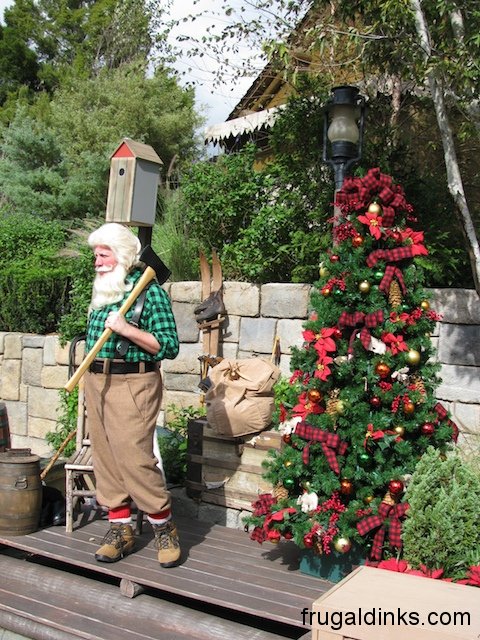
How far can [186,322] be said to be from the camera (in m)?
7.07

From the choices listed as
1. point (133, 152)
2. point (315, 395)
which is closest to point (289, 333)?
point (133, 152)

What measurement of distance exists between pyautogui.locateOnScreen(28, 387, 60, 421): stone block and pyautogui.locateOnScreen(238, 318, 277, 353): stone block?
7.36ft

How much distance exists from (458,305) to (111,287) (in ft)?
9.04

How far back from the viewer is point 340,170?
581cm

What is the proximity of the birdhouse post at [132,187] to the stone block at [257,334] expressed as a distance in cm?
164

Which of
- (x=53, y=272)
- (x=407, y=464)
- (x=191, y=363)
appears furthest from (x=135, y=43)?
(x=407, y=464)

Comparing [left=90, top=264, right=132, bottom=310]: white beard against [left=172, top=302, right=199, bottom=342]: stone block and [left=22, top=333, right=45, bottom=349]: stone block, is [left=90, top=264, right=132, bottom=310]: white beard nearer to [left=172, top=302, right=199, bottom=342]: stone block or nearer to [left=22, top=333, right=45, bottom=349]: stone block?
Answer: [left=172, top=302, right=199, bottom=342]: stone block

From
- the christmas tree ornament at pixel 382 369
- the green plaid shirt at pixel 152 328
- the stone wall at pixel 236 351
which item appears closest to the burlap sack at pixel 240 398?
the stone wall at pixel 236 351

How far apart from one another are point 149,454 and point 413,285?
176 centimetres

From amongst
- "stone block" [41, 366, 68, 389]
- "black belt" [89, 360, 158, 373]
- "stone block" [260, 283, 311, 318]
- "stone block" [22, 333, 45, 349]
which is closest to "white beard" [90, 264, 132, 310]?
"black belt" [89, 360, 158, 373]

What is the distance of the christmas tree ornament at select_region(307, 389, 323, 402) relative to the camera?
4.13 m

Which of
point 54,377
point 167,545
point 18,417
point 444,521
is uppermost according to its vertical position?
point 54,377

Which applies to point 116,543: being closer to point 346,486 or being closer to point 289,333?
point 346,486

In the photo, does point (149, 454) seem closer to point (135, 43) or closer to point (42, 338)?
point (42, 338)
